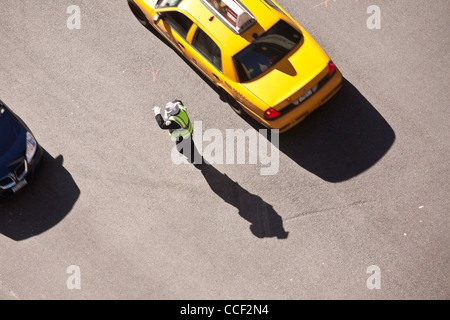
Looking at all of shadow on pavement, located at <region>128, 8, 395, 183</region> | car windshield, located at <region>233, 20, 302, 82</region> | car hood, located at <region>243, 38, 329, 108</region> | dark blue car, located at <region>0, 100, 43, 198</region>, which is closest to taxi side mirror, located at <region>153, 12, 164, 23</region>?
car windshield, located at <region>233, 20, 302, 82</region>

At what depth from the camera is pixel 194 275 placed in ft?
31.6

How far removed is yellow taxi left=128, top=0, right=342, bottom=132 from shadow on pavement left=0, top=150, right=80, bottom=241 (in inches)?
140

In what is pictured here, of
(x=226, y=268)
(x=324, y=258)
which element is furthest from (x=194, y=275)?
(x=324, y=258)

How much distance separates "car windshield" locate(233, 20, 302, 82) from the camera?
930 cm

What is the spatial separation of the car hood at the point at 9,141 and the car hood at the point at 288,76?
4.25 metres

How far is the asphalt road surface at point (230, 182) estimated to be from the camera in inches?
376

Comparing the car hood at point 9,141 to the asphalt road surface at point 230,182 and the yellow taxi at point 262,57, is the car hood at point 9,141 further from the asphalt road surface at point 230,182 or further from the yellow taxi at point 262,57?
the yellow taxi at point 262,57

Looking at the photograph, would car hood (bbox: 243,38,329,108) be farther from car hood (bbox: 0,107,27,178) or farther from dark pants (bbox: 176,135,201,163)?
car hood (bbox: 0,107,27,178)

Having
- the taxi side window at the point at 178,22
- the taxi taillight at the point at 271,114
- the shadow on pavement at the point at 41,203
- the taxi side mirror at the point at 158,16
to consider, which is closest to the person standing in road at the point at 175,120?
the taxi taillight at the point at 271,114

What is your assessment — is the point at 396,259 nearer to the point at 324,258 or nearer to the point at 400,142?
the point at 324,258

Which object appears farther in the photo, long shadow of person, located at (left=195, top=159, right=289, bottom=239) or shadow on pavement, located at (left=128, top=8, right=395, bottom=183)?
shadow on pavement, located at (left=128, top=8, right=395, bottom=183)

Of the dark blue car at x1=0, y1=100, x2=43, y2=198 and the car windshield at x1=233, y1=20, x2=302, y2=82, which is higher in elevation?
the car windshield at x1=233, y1=20, x2=302, y2=82
